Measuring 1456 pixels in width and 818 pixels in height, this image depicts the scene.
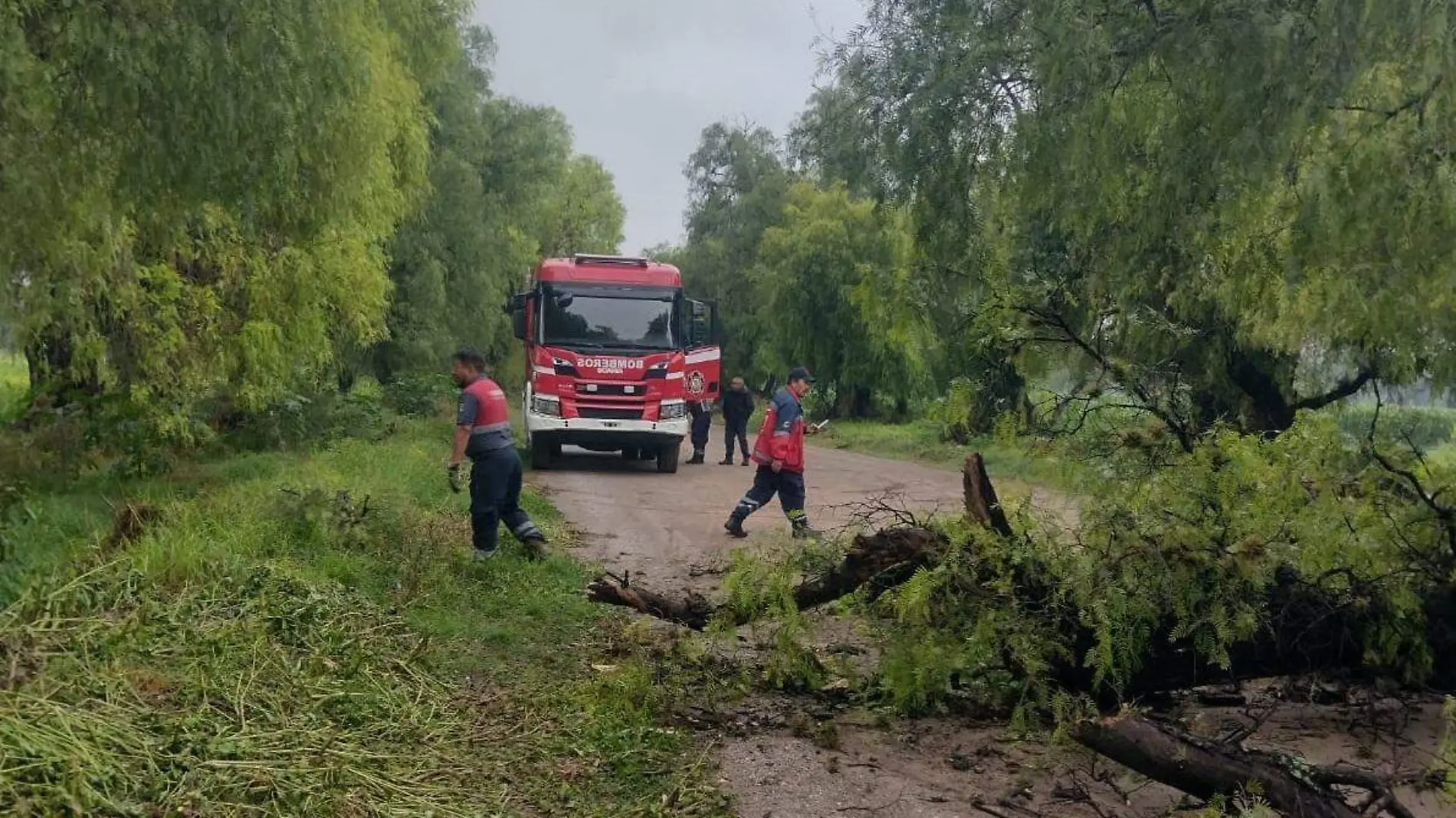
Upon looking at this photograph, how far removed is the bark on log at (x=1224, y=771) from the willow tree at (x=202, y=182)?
581 centimetres

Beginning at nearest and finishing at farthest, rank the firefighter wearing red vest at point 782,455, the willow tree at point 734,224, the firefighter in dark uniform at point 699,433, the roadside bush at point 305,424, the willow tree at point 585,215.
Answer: the firefighter wearing red vest at point 782,455 → the roadside bush at point 305,424 → the firefighter in dark uniform at point 699,433 → the willow tree at point 734,224 → the willow tree at point 585,215

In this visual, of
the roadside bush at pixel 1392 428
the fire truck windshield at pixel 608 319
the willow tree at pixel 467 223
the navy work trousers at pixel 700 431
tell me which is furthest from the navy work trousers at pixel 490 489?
the willow tree at pixel 467 223

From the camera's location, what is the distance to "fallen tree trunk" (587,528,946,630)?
215 inches

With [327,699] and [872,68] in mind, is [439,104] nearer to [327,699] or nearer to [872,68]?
[872,68]

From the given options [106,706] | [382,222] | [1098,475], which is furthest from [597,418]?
[106,706]

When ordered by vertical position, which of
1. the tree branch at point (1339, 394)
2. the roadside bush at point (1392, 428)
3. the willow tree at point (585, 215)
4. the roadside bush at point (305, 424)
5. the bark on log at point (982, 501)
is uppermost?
the willow tree at point (585, 215)

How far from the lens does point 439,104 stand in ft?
78.0

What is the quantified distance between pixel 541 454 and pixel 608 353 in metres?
2.00

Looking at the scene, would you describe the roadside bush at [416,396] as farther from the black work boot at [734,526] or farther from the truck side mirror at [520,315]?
the black work boot at [734,526]

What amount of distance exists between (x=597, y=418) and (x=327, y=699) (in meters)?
11.5

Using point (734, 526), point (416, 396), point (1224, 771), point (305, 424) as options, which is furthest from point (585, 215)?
point (1224, 771)

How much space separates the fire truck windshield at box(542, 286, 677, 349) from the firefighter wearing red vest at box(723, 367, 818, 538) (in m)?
6.36

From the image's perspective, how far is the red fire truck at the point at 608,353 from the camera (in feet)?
53.7

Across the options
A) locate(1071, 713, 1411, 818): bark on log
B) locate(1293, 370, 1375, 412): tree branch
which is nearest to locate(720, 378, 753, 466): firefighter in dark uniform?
locate(1293, 370, 1375, 412): tree branch
